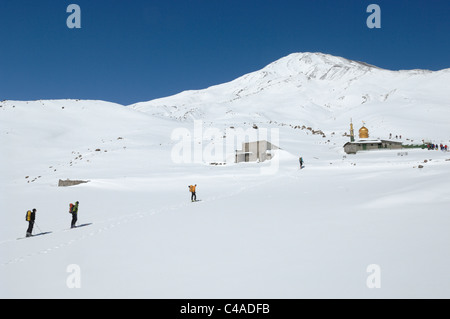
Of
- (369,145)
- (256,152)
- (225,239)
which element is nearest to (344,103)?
(369,145)

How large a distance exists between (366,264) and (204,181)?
24376 mm

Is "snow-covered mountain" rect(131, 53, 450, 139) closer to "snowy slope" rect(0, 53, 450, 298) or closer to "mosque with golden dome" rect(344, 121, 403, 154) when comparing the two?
"mosque with golden dome" rect(344, 121, 403, 154)

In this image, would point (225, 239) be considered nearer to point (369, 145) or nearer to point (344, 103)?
point (369, 145)

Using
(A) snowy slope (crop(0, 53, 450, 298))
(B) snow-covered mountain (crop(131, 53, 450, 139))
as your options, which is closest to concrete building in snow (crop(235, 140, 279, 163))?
(A) snowy slope (crop(0, 53, 450, 298))

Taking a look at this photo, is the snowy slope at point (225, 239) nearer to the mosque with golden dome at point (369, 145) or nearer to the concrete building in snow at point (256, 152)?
the concrete building in snow at point (256, 152)

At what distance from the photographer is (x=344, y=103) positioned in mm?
125938

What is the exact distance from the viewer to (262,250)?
834 centimetres

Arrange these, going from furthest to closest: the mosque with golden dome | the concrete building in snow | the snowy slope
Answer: the mosque with golden dome → the concrete building in snow → the snowy slope

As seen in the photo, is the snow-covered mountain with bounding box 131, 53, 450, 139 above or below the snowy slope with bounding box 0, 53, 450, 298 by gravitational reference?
above

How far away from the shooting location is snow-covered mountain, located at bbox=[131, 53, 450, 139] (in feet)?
289

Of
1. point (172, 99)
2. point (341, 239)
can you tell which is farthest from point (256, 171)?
point (172, 99)
